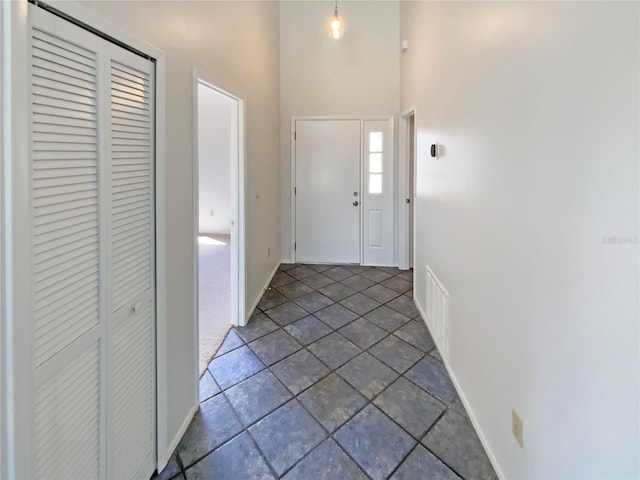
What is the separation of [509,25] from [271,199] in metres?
3.03

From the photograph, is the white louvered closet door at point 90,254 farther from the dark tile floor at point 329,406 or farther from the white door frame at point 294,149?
the white door frame at point 294,149

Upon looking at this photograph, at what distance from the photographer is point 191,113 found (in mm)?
1787

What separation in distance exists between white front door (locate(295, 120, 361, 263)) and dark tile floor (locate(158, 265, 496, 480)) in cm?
167

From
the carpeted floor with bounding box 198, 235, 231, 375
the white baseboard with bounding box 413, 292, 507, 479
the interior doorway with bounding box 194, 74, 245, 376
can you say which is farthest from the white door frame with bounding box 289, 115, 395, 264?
the white baseboard with bounding box 413, 292, 507, 479

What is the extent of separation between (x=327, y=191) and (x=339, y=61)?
1664 millimetres

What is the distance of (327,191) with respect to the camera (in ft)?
15.5

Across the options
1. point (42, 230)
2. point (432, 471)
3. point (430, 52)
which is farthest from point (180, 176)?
point (430, 52)

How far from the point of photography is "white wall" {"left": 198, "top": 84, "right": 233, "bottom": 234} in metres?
6.85

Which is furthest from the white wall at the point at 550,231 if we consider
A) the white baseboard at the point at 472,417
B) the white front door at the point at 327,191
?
the white front door at the point at 327,191

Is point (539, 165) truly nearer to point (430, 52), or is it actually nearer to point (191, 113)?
point (191, 113)

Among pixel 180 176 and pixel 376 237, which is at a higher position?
pixel 180 176

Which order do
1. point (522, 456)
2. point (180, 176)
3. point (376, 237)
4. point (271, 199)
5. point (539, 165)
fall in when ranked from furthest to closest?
1. point (376, 237)
2. point (271, 199)
3. point (180, 176)
4. point (522, 456)
5. point (539, 165)

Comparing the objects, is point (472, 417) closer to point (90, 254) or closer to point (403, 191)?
point (90, 254)

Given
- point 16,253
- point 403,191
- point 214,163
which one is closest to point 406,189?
point 403,191
